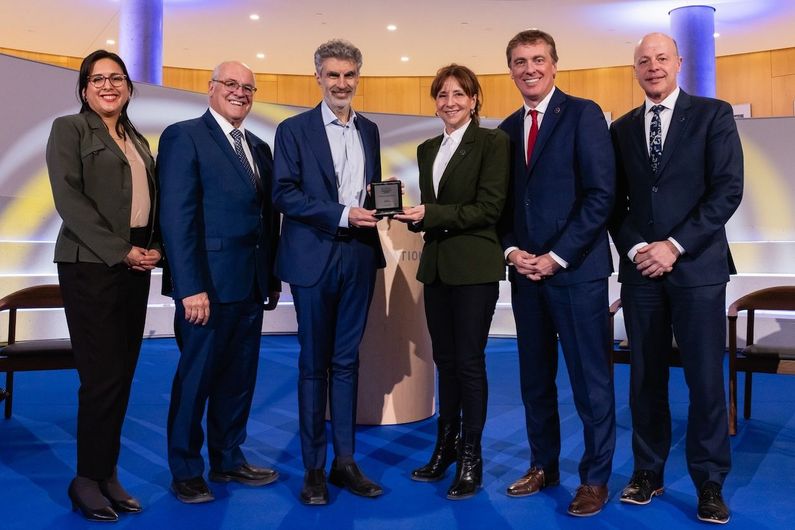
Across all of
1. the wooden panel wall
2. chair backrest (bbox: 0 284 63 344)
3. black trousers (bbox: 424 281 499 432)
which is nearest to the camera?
black trousers (bbox: 424 281 499 432)

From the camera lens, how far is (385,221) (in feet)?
13.1

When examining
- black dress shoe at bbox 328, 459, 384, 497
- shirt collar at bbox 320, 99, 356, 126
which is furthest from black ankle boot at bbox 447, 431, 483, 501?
shirt collar at bbox 320, 99, 356, 126

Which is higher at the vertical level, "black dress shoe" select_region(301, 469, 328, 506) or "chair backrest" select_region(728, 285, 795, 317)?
"chair backrest" select_region(728, 285, 795, 317)

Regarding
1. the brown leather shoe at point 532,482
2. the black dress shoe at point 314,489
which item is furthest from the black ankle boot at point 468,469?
the black dress shoe at point 314,489

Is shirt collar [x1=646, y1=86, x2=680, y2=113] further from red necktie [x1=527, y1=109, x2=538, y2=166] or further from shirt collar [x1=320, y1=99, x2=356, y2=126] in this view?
shirt collar [x1=320, y1=99, x2=356, y2=126]

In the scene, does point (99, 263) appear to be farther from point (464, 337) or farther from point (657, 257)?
point (657, 257)

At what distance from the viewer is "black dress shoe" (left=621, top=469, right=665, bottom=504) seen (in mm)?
2814

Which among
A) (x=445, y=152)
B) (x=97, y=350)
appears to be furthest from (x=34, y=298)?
(x=445, y=152)

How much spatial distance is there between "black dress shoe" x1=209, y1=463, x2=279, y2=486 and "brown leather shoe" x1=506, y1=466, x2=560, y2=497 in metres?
1.01

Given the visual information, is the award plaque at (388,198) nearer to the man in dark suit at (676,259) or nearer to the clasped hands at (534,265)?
the clasped hands at (534,265)

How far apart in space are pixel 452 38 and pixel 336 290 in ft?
36.5

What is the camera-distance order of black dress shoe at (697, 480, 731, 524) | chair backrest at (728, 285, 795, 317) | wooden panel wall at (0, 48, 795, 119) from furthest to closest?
wooden panel wall at (0, 48, 795, 119) → chair backrest at (728, 285, 795, 317) → black dress shoe at (697, 480, 731, 524)

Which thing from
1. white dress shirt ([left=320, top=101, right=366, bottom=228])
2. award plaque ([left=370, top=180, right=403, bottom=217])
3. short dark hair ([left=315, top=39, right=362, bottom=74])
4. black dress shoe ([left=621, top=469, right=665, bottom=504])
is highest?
short dark hair ([left=315, top=39, right=362, bottom=74])

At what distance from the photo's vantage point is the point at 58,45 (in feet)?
46.5
